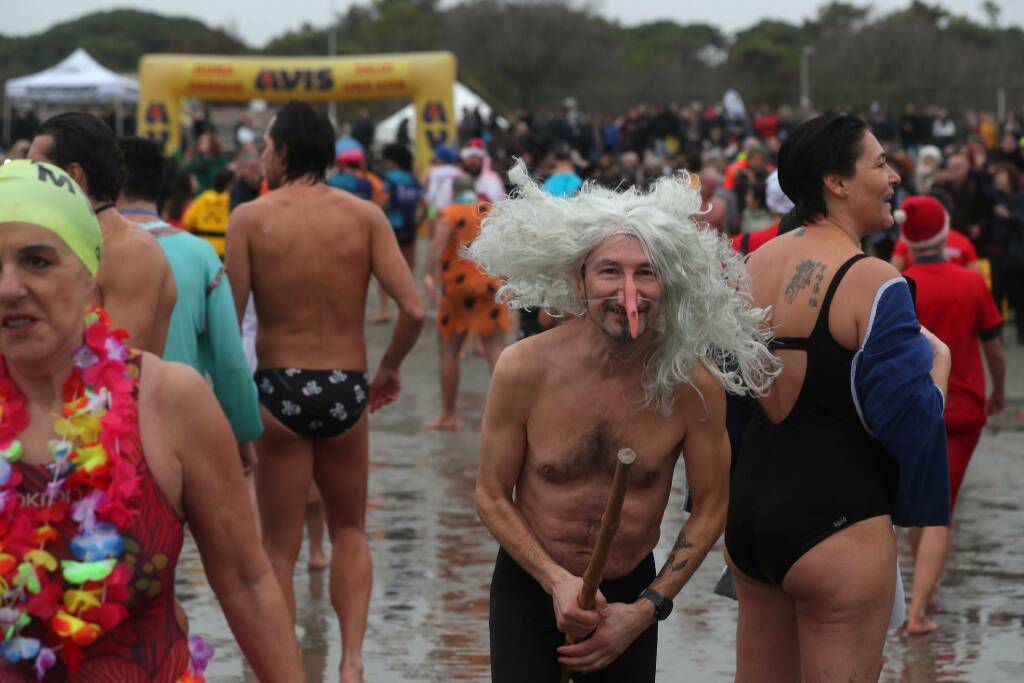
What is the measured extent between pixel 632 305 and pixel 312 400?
244cm

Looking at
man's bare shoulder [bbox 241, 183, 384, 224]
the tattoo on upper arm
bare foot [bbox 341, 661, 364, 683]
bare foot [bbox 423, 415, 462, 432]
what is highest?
the tattoo on upper arm

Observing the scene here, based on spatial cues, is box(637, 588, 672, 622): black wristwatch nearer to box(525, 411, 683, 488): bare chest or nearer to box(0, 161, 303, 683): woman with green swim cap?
box(525, 411, 683, 488): bare chest

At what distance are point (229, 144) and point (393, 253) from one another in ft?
128

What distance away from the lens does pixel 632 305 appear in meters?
A: 3.36

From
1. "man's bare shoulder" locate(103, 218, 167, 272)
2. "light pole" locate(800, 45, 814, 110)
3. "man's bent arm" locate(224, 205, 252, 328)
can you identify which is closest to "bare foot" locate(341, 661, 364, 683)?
"man's bent arm" locate(224, 205, 252, 328)

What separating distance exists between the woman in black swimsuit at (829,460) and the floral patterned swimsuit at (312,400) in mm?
1976

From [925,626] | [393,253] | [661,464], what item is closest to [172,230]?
[393,253]

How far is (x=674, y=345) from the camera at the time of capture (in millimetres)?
3469

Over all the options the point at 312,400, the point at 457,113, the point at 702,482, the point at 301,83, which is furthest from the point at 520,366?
the point at 457,113

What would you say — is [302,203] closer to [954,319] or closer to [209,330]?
[209,330]

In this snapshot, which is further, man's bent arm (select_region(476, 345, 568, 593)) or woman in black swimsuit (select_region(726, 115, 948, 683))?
woman in black swimsuit (select_region(726, 115, 948, 683))

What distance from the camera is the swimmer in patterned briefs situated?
5625 mm

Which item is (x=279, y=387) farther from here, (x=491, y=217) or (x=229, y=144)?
(x=229, y=144)

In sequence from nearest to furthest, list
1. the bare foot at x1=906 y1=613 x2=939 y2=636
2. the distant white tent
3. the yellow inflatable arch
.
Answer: the bare foot at x1=906 y1=613 x2=939 y2=636 < the yellow inflatable arch < the distant white tent
